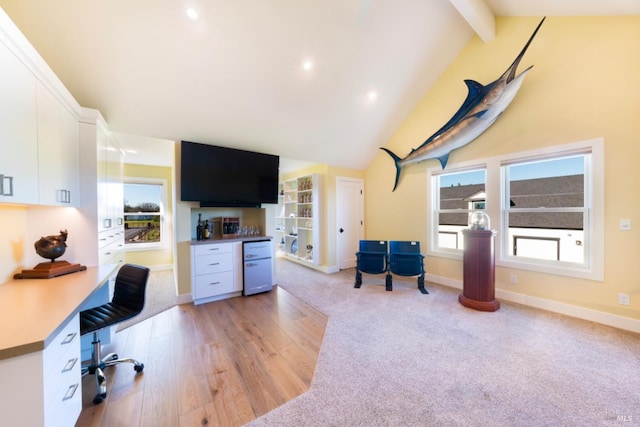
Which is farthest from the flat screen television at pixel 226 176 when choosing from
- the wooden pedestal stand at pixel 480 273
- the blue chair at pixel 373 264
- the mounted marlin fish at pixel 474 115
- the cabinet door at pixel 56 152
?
the wooden pedestal stand at pixel 480 273

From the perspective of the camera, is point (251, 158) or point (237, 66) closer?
point (237, 66)

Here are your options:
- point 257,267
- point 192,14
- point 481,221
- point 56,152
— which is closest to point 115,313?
point 56,152

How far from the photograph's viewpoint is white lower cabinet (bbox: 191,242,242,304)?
3115 millimetres

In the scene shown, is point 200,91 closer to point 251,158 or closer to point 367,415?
point 251,158

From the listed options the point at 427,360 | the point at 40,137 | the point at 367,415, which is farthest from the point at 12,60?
the point at 427,360

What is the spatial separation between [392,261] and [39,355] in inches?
142

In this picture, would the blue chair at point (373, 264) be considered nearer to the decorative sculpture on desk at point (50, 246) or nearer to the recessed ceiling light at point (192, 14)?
the decorative sculpture on desk at point (50, 246)

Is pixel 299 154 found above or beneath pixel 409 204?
above

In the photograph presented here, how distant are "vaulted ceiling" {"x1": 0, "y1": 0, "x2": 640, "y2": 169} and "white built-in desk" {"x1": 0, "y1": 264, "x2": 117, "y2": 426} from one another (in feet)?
7.03

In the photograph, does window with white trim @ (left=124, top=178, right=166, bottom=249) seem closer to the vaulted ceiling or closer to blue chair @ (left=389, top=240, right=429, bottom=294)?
the vaulted ceiling

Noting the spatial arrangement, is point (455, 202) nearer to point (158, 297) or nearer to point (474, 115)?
point (474, 115)

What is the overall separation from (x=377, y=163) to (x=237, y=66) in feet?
11.1

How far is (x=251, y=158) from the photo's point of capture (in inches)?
145

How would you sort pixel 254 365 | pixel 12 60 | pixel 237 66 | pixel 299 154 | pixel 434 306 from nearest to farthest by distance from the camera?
pixel 12 60, pixel 254 365, pixel 237 66, pixel 434 306, pixel 299 154
